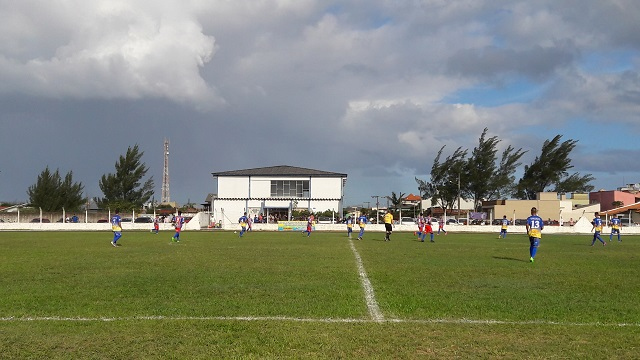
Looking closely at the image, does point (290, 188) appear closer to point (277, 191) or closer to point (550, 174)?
point (277, 191)

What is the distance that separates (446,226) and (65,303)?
53.3m

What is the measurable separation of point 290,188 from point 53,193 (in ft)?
116

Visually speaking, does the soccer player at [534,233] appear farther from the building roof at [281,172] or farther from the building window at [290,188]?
the building window at [290,188]

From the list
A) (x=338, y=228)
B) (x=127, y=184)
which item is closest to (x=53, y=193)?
(x=127, y=184)

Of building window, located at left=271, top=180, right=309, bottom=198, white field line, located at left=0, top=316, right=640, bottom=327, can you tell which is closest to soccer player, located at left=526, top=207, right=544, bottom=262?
white field line, located at left=0, top=316, right=640, bottom=327

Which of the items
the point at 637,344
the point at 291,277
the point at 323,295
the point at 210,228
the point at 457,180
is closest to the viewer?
the point at 637,344

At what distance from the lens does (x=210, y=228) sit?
6312 centimetres

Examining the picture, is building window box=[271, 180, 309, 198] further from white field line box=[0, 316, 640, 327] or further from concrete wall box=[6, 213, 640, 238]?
white field line box=[0, 316, 640, 327]

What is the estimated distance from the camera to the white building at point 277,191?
260 ft

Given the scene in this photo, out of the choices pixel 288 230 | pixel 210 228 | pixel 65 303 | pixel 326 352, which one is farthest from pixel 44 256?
pixel 210 228

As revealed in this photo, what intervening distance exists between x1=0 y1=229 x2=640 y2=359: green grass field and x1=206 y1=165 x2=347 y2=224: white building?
62.1 metres

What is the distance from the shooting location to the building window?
263ft

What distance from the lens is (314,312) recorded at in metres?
9.57

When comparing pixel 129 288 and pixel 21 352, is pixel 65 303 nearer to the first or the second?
pixel 129 288
